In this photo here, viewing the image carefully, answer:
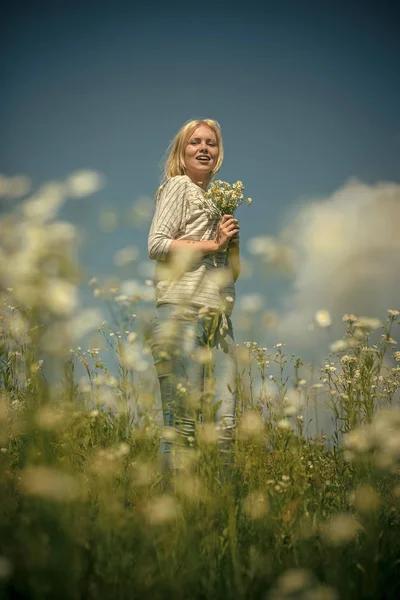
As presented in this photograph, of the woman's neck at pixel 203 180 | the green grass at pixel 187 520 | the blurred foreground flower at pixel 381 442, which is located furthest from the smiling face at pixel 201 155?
the blurred foreground flower at pixel 381 442

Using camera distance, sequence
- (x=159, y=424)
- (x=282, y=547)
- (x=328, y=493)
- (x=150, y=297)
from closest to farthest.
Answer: (x=282, y=547)
(x=150, y=297)
(x=159, y=424)
(x=328, y=493)

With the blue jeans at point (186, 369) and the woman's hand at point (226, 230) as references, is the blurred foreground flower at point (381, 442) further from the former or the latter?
the woman's hand at point (226, 230)

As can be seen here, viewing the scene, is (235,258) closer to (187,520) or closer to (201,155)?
(201,155)

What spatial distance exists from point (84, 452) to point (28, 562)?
1.87 meters

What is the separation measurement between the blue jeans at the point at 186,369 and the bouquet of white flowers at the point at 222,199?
2.07 ft

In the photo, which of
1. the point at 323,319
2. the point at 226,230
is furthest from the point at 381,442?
the point at 226,230

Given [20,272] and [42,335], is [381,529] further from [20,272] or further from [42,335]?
[20,272]

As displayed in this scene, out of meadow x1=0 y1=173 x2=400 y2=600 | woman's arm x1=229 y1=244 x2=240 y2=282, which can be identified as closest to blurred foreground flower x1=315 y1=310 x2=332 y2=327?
meadow x1=0 y1=173 x2=400 y2=600

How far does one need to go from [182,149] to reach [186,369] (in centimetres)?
160

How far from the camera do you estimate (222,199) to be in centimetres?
315

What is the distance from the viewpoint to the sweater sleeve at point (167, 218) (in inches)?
118

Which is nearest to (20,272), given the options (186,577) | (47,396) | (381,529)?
(47,396)

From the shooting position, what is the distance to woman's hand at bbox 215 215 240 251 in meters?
2.99

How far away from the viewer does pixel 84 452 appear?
3.30m
